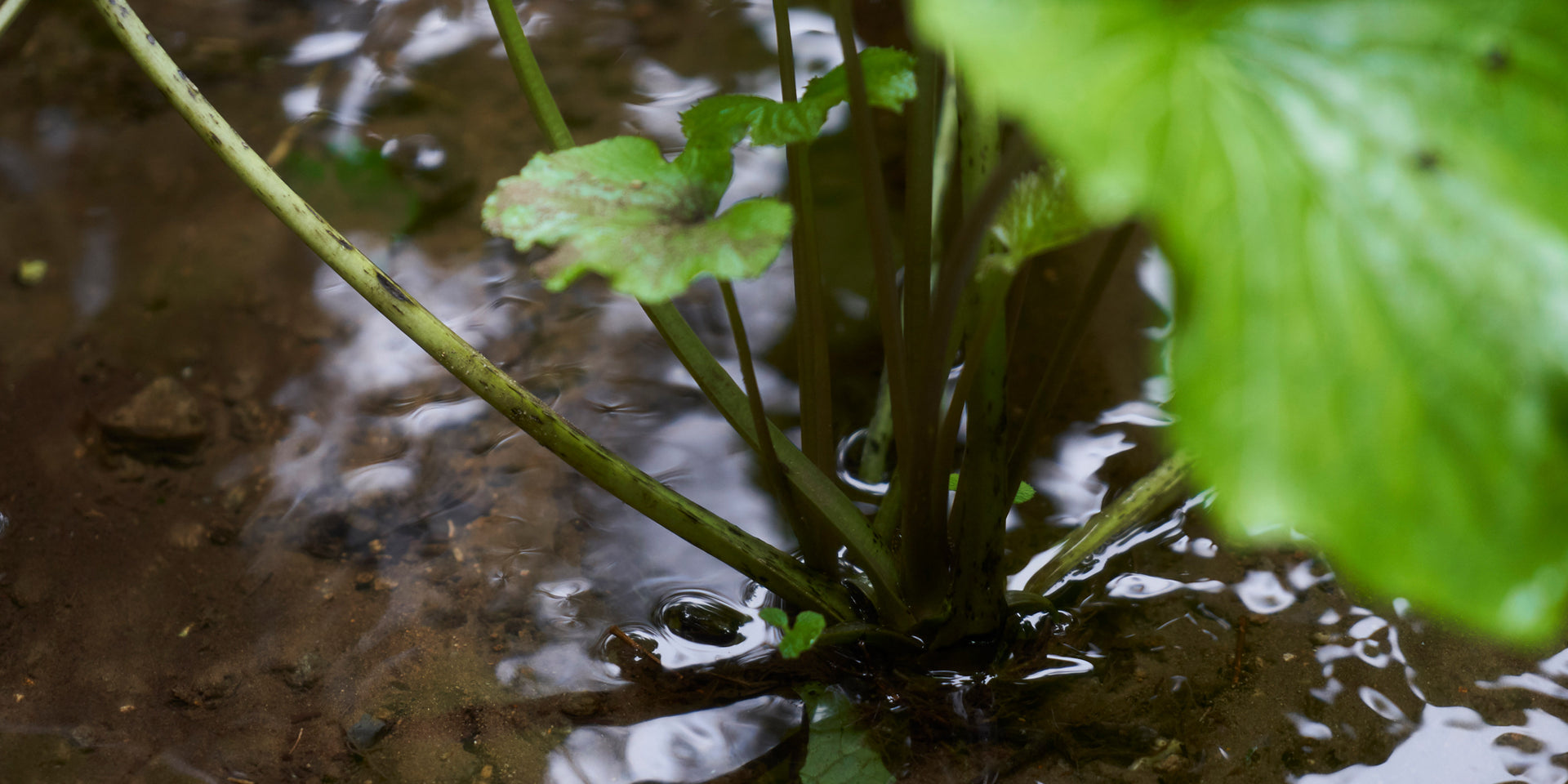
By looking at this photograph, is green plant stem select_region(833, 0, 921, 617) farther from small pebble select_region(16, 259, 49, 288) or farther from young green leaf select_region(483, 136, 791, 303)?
small pebble select_region(16, 259, 49, 288)

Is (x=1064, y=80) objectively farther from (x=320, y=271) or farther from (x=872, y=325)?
(x=320, y=271)

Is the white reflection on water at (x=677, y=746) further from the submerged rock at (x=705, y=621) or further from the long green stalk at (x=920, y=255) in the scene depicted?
the long green stalk at (x=920, y=255)

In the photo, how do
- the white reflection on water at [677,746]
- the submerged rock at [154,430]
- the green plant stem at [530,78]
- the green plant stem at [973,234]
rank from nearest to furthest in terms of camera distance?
the green plant stem at [973,234], the green plant stem at [530,78], the white reflection on water at [677,746], the submerged rock at [154,430]

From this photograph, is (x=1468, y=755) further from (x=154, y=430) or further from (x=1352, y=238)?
(x=154, y=430)

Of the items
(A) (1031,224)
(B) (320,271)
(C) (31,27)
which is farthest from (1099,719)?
(C) (31,27)

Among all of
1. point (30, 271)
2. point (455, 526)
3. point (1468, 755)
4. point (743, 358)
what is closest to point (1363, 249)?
point (743, 358)

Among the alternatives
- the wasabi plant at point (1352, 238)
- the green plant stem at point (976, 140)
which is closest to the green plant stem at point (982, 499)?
the green plant stem at point (976, 140)
